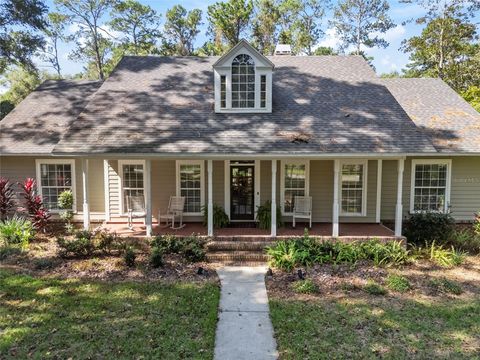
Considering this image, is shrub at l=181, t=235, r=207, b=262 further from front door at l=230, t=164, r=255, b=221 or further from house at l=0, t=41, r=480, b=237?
front door at l=230, t=164, r=255, b=221

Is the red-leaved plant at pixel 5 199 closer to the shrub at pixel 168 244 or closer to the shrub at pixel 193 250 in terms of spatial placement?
the shrub at pixel 168 244

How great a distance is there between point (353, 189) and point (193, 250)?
20.2 ft

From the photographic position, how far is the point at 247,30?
29.5 m

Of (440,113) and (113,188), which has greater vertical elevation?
(440,113)

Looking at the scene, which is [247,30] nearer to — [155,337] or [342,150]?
[342,150]

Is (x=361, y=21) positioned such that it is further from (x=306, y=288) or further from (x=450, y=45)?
(x=306, y=288)

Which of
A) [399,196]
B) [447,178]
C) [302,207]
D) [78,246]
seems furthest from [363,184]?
[78,246]

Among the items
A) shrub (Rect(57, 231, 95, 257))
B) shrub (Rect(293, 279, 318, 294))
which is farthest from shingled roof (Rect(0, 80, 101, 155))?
shrub (Rect(293, 279, 318, 294))

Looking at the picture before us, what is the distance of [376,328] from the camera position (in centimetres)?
577

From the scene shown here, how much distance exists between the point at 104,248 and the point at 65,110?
6809 mm

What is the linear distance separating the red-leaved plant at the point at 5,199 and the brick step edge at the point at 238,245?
7016mm

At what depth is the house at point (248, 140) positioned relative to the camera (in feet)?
32.7

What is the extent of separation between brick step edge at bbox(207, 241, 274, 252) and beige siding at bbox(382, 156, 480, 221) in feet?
16.9

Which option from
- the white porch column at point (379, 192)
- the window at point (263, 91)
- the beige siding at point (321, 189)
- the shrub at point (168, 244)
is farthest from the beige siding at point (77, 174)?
the white porch column at point (379, 192)
